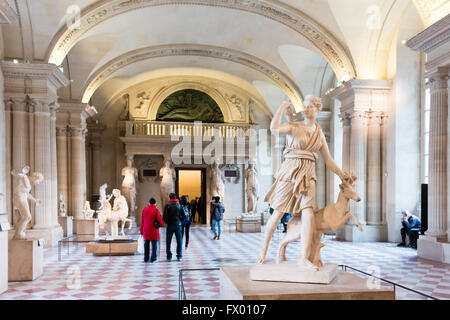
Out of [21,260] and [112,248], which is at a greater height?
[21,260]

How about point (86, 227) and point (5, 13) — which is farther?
point (86, 227)

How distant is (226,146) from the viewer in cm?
2164

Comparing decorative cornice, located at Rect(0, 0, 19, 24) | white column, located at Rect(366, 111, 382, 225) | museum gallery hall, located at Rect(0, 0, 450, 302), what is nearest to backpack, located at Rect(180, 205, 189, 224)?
museum gallery hall, located at Rect(0, 0, 450, 302)

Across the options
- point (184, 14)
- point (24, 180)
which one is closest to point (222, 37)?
point (184, 14)

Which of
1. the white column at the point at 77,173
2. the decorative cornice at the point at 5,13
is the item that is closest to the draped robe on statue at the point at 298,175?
the decorative cornice at the point at 5,13

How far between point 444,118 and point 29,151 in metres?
11.2

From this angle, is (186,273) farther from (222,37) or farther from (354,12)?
(222,37)

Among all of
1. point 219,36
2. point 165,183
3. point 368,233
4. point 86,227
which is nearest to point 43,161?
point 86,227

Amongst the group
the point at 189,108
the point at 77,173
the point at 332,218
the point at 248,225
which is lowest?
the point at 248,225

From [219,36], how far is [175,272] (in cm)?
1117

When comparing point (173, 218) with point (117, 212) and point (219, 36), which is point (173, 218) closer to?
point (117, 212)

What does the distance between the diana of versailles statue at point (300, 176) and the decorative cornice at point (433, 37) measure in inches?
246
